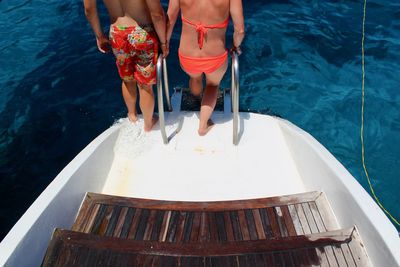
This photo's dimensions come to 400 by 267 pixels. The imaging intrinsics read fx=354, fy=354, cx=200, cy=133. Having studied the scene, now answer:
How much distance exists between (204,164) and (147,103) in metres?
0.88

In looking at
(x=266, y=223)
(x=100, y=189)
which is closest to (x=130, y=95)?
(x=100, y=189)

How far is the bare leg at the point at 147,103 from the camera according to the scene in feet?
12.1

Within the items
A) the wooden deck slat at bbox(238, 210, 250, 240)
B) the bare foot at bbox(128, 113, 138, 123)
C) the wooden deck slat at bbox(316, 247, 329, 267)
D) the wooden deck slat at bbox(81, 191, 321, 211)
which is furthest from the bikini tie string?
the wooden deck slat at bbox(316, 247, 329, 267)

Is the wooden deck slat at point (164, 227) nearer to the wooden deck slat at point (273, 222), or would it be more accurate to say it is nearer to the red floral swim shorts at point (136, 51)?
the wooden deck slat at point (273, 222)

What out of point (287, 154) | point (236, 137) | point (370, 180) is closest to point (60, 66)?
point (236, 137)

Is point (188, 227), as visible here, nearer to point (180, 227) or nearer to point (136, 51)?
point (180, 227)

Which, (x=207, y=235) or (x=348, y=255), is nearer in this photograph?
(x=348, y=255)

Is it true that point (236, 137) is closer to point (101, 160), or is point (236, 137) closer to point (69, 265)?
point (101, 160)

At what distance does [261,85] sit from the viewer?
5926 mm

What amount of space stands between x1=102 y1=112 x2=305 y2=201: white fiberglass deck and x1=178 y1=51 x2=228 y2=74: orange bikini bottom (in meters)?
0.72

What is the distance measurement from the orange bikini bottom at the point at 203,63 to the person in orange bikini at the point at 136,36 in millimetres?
257

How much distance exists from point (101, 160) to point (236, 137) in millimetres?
1387

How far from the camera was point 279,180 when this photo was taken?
136 inches

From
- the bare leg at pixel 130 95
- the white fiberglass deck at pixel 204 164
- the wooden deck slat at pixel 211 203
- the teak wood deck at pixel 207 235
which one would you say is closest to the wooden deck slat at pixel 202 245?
the teak wood deck at pixel 207 235
